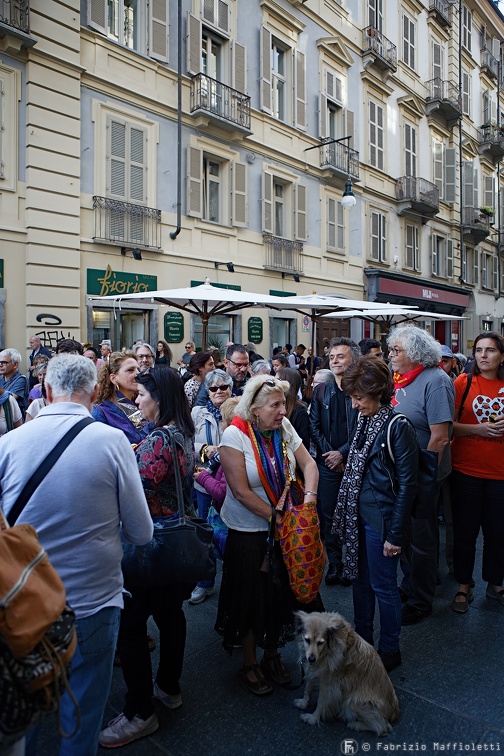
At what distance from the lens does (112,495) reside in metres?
2.06

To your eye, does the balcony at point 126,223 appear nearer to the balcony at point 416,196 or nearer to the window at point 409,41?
the balcony at point 416,196

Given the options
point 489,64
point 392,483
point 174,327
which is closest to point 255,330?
point 174,327

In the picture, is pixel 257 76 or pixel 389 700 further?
pixel 257 76

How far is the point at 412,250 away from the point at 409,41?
820 cm

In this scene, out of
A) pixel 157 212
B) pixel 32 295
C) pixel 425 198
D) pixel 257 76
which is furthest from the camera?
pixel 425 198

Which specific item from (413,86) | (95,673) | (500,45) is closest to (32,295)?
(95,673)

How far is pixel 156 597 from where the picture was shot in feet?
8.73

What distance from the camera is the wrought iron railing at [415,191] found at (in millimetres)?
20594

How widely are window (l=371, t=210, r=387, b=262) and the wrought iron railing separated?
4.72ft

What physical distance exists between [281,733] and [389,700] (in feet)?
1.83

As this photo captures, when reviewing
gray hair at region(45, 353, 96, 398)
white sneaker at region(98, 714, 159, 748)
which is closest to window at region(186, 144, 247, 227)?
gray hair at region(45, 353, 96, 398)

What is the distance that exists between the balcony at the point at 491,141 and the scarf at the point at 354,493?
2938 cm

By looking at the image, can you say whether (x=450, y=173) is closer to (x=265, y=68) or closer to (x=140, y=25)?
(x=265, y=68)

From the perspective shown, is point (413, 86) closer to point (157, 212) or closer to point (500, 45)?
point (500, 45)
